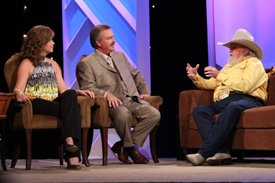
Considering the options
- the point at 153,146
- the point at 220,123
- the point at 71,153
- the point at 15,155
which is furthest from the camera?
the point at 153,146

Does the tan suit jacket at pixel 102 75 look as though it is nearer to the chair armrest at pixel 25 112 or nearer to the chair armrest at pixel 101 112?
the chair armrest at pixel 101 112

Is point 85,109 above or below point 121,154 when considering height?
above

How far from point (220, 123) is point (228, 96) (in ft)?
1.40

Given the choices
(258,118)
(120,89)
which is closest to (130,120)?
(120,89)

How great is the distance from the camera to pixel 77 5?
5383 millimetres

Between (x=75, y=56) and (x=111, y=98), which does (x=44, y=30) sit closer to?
(x=111, y=98)

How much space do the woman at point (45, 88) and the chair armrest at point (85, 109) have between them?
0.27 ft

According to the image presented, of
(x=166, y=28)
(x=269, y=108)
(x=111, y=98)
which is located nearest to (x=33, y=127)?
(x=111, y=98)

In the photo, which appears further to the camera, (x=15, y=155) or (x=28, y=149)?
(x=15, y=155)

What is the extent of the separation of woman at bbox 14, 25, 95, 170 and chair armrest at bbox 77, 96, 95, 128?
81mm

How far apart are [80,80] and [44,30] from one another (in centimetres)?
59

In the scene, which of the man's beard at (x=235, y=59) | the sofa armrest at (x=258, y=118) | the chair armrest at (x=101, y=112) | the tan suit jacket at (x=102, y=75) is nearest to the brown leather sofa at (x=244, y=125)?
the sofa armrest at (x=258, y=118)

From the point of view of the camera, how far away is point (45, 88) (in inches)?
167

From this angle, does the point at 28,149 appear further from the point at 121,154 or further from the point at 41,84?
the point at 121,154
